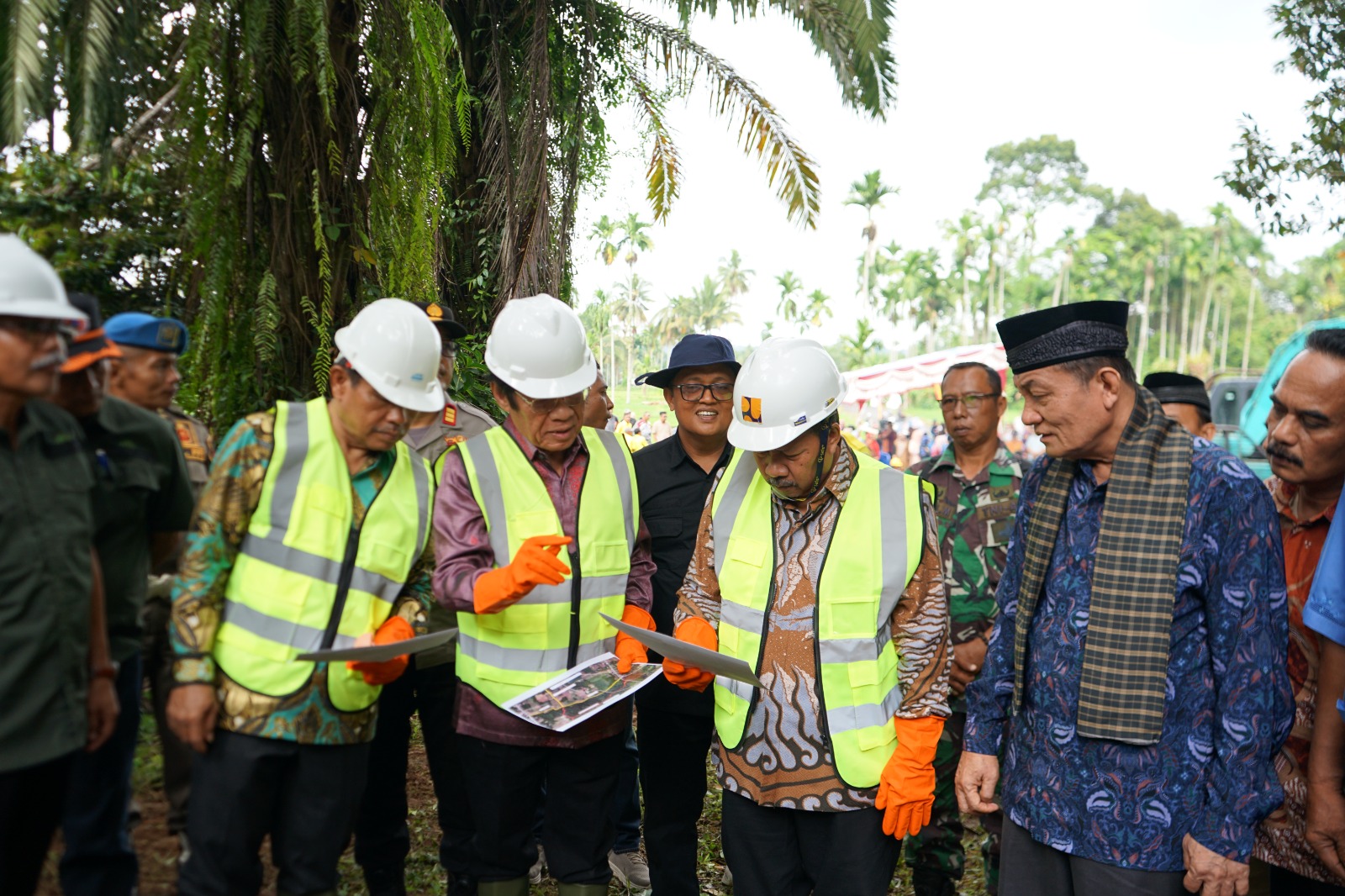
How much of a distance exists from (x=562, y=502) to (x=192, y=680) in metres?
1.20

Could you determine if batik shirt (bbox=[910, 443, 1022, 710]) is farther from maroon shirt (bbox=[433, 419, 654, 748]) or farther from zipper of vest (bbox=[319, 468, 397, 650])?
zipper of vest (bbox=[319, 468, 397, 650])

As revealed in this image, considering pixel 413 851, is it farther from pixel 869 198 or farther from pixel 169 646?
pixel 869 198

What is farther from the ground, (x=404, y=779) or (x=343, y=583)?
(x=343, y=583)

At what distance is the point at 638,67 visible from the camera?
25.6 ft

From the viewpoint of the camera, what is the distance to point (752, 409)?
112 inches

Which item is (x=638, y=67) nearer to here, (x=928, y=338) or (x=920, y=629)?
(x=920, y=629)

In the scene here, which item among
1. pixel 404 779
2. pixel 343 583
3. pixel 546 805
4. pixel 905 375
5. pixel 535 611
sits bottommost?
pixel 404 779

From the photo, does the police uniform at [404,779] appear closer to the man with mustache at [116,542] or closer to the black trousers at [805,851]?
the man with mustache at [116,542]

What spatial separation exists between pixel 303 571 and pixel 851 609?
1535 millimetres

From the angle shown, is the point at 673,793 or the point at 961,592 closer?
the point at 673,793

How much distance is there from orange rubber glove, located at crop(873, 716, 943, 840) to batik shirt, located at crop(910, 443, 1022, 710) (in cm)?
143

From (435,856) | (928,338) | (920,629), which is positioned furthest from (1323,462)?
(928,338)

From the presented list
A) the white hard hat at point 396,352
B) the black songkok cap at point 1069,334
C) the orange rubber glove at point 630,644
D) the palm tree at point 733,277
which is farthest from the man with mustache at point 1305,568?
the palm tree at point 733,277

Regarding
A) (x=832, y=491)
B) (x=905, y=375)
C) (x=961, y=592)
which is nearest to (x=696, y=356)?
(x=832, y=491)
